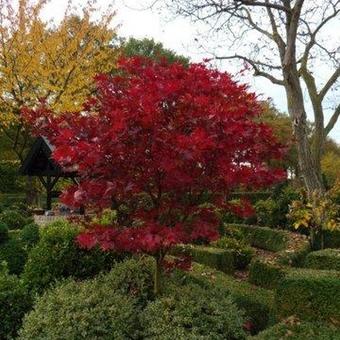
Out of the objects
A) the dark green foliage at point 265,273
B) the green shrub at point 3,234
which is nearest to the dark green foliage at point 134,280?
the dark green foliage at point 265,273

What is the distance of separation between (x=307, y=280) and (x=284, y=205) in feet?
33.8

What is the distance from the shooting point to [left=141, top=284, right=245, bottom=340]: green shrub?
5.30 meters

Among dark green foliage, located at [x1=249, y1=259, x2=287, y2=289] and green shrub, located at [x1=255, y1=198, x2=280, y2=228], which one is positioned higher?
green shrub, located at [x1=255, y1=198, x2=280, y2=228]

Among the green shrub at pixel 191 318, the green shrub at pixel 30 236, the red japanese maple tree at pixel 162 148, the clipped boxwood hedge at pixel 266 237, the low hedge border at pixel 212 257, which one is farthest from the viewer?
the clipped boxwood hedge at pixel 266 237

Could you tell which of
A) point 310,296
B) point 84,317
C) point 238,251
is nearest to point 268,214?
point 238,251

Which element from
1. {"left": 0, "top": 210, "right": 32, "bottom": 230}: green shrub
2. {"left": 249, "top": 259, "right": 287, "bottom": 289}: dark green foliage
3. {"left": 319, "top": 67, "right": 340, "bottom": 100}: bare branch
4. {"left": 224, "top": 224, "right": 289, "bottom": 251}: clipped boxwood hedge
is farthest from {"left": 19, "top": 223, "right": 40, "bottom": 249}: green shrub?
{"left": 319, "top": 67, "right": 340, "bottom": 100}: bare branch

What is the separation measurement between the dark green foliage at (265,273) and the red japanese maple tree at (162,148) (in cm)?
373

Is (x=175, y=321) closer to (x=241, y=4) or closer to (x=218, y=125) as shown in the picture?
(x=218, y=125)

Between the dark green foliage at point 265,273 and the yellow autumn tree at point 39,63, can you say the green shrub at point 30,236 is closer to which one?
the dark green foliage at point 265,273

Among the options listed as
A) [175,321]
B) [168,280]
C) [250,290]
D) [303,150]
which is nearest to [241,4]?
[303,150]

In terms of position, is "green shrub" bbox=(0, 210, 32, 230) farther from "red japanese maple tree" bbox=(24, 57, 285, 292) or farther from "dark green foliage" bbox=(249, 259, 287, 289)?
"red japanese maple tree" bbox=(24, 57, 285, 292)

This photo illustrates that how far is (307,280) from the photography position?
6016 millimetres

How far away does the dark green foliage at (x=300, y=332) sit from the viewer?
17.6ft

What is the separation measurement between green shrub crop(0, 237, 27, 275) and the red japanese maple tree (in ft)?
15.3
